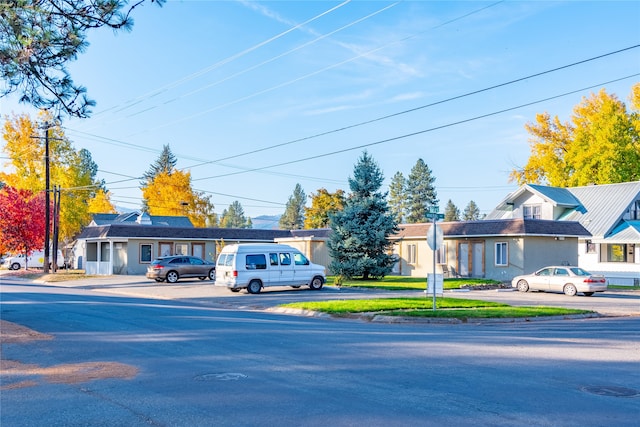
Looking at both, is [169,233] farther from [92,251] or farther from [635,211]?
[635,211]

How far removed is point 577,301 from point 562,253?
1422 cm

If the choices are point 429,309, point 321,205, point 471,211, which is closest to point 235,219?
point 471,211

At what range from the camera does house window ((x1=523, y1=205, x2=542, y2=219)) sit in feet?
163

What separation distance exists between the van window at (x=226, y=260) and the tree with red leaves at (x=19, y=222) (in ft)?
108

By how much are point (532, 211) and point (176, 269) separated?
Answer: 2850 cm

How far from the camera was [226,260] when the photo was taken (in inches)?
1115

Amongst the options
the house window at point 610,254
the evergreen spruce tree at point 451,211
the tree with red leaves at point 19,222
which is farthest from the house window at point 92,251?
the evergreen spruce tree at point 451,211

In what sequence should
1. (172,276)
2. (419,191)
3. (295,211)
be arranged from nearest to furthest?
(172,276)
(419,191)
(295,211)

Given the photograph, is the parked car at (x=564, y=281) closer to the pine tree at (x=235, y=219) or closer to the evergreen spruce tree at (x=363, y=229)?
the evergreen spruce tree at (x=363, y=229)

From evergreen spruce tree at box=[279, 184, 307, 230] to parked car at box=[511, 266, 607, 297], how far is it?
11701cm

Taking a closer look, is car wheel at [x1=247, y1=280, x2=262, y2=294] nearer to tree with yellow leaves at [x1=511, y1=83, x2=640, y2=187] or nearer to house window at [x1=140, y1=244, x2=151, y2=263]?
house window at [x1=140, y1=244, x2=151, y2=263]

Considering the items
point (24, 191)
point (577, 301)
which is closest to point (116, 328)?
point (577, 301)

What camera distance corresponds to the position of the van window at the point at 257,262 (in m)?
28.1

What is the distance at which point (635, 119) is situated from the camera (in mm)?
58375
